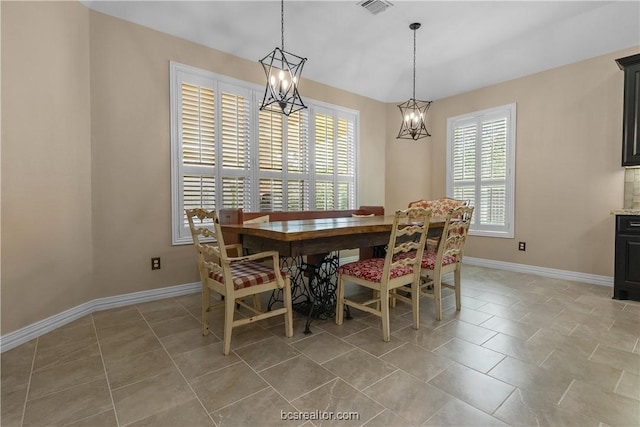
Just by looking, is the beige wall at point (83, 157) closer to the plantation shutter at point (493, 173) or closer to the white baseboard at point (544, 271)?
the white baseboard at point (544, 271)

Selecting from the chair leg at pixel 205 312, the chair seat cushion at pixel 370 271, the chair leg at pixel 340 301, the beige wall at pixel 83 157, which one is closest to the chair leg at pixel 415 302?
the chair seat cushion at pixel 370 271

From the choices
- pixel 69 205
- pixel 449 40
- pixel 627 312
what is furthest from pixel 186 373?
pixel 449 40

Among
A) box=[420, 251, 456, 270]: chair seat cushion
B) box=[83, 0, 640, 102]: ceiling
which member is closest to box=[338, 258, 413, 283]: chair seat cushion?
box=[420, 251, 456, 270]: chair seat cushion

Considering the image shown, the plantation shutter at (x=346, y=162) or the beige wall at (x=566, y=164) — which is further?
the plantation shutter at (x=346, y=162)

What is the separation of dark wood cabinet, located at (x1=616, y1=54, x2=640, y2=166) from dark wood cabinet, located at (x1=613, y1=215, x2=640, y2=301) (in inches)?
24.5

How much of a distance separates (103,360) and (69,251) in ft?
3.92

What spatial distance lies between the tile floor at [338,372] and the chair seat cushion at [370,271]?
0.44 meters

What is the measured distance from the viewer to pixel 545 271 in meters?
4.07

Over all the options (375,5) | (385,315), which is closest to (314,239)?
(385,315)

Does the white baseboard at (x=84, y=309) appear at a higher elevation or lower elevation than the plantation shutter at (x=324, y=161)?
lower

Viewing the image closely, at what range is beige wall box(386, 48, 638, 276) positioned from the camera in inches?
141

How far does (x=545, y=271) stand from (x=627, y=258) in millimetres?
1072

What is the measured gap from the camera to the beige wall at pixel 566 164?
11.7ft

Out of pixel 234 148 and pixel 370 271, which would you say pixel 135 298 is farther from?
pixel 370 271
